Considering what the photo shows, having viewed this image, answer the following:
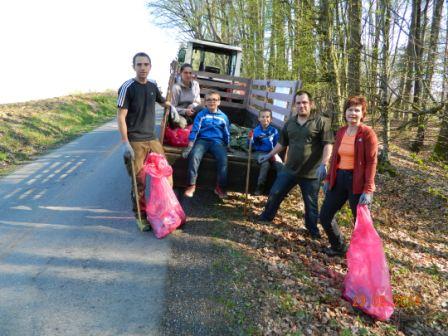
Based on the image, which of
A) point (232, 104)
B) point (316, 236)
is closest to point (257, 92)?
point (232, 104)

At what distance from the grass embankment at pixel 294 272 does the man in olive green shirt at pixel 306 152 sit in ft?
2.07

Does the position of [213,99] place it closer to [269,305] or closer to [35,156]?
[269,305]

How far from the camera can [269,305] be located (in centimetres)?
315

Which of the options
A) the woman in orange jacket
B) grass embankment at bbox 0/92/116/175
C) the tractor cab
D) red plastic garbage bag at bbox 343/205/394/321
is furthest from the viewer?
the tractor cab

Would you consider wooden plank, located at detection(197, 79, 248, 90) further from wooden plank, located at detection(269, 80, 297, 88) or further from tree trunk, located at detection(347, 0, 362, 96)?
tree trunk, located at detection(347, 0, 362, 96)

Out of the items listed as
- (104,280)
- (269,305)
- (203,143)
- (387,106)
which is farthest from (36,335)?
(387,106)

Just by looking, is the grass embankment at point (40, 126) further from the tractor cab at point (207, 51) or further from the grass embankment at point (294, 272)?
the grass embankment at point (294, 272)

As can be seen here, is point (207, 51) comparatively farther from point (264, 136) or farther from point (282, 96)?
point (264, 136)

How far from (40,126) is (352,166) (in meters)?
10.7

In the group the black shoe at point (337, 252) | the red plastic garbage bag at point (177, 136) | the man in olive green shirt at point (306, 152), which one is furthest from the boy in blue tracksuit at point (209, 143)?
the black shoe at point (337, 252)

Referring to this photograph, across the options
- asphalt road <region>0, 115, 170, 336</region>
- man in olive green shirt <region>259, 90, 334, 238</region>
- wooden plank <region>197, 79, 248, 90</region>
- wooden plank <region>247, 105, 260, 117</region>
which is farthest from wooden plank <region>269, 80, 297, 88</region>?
asphalt road <region>0, 115, 170, 336</region>

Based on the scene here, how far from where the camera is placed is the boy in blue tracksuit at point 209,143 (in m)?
4.81

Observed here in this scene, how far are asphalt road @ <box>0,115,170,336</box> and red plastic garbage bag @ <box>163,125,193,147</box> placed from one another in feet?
3.75

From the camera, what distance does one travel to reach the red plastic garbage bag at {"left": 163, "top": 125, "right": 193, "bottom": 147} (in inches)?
212
